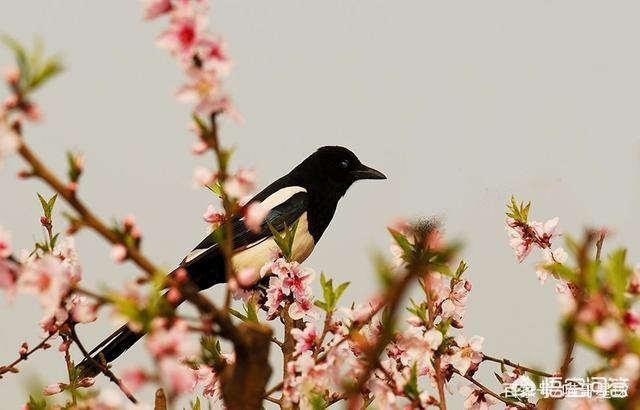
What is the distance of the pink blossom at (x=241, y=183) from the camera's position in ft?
4.45

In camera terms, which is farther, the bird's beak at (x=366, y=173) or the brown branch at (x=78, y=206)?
the bird's beak at (x=366, y=173)

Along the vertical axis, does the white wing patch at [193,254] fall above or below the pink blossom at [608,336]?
above

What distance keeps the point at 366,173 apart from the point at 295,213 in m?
0.91

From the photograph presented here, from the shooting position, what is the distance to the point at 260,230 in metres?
5.29

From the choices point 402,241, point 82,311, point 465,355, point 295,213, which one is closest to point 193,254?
point 295,213

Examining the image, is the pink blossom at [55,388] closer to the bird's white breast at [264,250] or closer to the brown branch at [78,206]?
the brown branch at [78,206]

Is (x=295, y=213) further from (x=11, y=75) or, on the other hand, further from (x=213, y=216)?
(x=11, y=75)

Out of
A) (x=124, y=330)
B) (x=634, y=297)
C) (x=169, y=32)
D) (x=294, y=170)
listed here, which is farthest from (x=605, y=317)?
(x=294, y=170)

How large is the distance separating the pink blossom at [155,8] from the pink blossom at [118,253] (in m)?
0.39

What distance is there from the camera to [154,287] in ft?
4.17

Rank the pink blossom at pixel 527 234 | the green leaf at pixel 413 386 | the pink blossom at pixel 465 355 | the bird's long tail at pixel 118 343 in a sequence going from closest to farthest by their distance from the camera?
the green leaf at pixel 413 386 < the pink blossom at pixel 465 355 < the pink blossom at pixel 527 234 < the bird's long tail at pixel 118 343

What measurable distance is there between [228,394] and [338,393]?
1270 millimetres

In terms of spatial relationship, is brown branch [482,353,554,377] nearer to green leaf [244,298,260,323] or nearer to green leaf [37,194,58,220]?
green leaf [244,298,260,323]

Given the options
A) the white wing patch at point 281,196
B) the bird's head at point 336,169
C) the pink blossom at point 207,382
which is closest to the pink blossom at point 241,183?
the pink blossom at point 207,382
